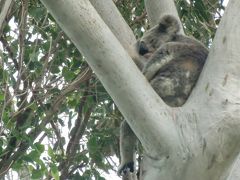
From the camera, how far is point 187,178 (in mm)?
2420

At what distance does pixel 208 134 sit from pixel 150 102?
0.30m

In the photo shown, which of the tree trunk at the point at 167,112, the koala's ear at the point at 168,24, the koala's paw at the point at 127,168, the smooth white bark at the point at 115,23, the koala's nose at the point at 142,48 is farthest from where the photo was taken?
the koala's ear at the point at 168,24

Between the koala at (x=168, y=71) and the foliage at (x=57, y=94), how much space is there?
1085 mm

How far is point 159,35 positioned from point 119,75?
1.58m

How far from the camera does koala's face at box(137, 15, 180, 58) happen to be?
3805 millimetres

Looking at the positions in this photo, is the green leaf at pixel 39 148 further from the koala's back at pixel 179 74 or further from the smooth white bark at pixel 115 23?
the smooth white bark at pixel 115 23

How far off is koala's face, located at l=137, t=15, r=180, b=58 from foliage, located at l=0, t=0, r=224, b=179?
1153 mm

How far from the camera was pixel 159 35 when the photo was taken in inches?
157

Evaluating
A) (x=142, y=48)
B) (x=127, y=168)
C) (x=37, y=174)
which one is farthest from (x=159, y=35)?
(x=37, y=174)

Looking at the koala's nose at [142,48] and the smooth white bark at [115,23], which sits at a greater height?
the smooth white bark at [115,23]

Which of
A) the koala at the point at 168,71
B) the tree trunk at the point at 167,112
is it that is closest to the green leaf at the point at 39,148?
the koala at the point at 168,71

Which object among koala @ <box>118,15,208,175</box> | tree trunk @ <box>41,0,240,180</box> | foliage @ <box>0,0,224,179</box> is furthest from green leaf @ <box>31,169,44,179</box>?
tree trunk @ <box>41,0,240,180</box>

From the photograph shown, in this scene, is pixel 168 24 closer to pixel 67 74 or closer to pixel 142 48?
pixel 142 48

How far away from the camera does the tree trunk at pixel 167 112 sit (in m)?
2.42
